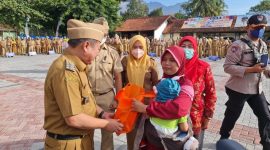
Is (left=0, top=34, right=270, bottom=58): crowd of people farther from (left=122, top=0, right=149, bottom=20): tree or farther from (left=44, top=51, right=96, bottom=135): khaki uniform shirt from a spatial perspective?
(left=122, top=0, right=149, bottom=20): tree

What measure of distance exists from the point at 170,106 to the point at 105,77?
4.71ft

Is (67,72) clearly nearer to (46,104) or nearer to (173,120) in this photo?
(46,104)

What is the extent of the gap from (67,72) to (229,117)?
2784mm

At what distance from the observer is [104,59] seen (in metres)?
3.60

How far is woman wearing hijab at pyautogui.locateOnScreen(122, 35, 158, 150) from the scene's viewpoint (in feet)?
12.2

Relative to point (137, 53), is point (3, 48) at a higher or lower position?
higher

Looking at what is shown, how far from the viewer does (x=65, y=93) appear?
83.0 inches

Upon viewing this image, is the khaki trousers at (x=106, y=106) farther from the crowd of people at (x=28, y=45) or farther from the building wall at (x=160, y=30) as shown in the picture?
the building wall at (x=160, y=30)

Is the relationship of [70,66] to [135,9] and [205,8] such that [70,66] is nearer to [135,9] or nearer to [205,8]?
[205,8]

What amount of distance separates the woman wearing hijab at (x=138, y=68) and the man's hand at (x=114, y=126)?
46.1 inches

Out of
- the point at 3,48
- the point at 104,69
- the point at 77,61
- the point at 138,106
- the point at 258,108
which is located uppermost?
the point at 3,48

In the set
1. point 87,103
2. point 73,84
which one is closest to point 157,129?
point 87,103

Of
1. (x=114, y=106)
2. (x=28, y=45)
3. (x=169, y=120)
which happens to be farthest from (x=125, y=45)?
(x=169, y=120)

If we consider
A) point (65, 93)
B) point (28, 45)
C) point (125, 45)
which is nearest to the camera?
point (65, 93)
